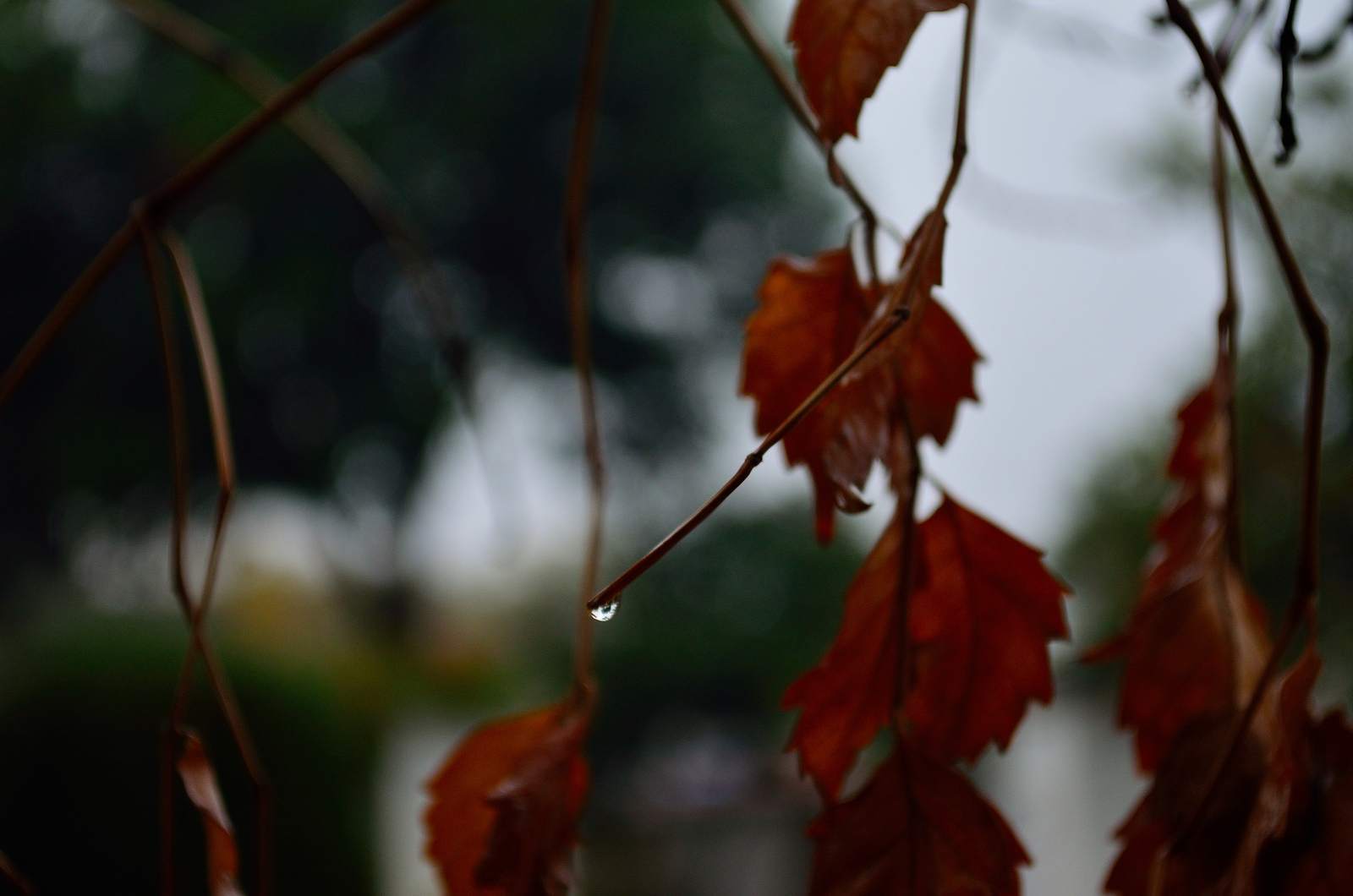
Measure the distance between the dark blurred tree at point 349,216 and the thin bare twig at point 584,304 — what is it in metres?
2.78

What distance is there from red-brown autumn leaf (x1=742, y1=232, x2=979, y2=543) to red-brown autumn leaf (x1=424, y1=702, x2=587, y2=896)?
0.04 m

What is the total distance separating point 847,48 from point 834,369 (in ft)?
0.11

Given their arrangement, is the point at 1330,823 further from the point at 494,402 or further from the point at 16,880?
the point at 494,402

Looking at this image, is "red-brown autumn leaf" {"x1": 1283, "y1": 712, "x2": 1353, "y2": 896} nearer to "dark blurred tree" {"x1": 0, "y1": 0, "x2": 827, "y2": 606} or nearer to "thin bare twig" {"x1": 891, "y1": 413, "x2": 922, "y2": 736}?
"thin bare twig" {"x1": 891, "y1": 413, "x2": 922, "y2": 736}

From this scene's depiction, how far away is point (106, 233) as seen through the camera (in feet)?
9.70

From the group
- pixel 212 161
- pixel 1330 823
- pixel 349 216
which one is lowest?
pixel 1330 823

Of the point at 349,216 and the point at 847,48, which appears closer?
the point at 847,48

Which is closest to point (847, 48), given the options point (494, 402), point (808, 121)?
point (808, 121)

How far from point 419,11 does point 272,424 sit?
319cm

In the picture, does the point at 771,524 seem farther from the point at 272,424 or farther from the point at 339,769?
the point at 339,769

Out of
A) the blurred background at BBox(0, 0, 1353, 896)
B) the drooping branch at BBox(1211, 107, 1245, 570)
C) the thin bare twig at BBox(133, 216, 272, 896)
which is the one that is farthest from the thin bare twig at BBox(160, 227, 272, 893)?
the blurred background at BBox(0, 0, 1353, 896)

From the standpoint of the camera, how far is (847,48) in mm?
93

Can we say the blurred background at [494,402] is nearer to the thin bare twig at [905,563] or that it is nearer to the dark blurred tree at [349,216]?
the dark blurred tree at [349,216]

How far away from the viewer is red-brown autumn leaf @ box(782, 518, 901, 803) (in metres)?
0.11
